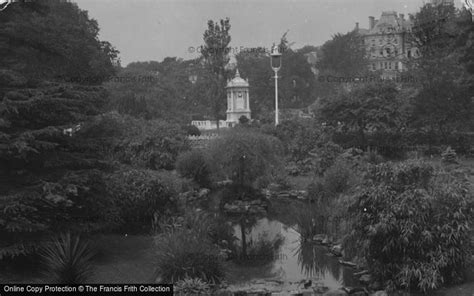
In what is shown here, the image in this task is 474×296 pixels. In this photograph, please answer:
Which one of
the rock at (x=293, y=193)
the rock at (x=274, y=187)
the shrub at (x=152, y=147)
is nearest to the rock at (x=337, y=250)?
the rock at (x=293, y=193)

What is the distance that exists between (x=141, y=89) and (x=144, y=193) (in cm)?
2171

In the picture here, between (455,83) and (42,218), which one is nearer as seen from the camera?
(42,218)

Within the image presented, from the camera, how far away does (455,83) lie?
62.8 feet

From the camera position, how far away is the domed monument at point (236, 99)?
35375 mm

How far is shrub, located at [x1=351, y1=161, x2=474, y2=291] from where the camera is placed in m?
7.32

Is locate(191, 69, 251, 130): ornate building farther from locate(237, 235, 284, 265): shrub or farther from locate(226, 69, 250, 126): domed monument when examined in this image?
locate(237, 235, 284, 265): shrub

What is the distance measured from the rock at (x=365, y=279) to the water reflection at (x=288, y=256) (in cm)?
20

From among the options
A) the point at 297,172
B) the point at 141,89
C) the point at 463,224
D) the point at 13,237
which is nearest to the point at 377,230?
the point at 463,224

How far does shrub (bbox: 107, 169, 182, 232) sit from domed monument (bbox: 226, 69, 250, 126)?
22.8 m

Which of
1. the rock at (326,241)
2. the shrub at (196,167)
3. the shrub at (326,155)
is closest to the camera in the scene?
the rock at (326,241)

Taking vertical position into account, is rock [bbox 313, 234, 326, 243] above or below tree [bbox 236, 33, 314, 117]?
below

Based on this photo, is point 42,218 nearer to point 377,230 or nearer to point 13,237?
point 13,237

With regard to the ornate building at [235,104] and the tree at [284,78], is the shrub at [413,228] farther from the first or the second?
the tree at [284,78]
